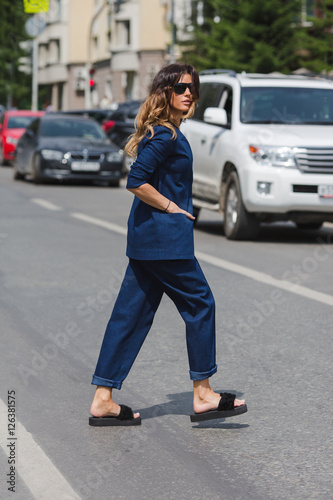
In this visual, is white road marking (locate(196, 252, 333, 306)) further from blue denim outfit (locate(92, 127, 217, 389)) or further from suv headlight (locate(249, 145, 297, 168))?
blue denim outfit (locate(92, 127, 217, 389))

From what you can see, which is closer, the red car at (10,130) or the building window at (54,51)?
the red car at (10,130)

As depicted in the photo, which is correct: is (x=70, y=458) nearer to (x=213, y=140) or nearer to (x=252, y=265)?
(x=252, y=265)

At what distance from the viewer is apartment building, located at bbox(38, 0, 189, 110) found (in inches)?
2554

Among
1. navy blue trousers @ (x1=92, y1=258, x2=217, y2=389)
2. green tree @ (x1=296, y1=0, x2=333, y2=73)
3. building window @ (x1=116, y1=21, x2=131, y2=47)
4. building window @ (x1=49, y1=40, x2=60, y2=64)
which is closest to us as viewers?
navy blue trousers @ (x1=92, y1=258, x2=217, y2=389)

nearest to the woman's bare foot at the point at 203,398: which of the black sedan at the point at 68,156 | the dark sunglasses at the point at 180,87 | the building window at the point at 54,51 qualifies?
the dark sunglasses at the point at 180,87

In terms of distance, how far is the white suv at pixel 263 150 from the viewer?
12.8 meters

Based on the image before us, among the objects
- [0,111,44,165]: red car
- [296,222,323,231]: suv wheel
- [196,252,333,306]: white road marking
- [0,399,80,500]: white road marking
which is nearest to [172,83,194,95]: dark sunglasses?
[0,399,80,500]: white road marking

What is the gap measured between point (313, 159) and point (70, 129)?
12.1 m

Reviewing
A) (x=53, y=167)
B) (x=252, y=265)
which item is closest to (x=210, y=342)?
(x=252, y=265)

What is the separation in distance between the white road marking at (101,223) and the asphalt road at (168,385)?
2.42 m

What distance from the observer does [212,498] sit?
416cm

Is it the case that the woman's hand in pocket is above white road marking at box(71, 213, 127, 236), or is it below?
above

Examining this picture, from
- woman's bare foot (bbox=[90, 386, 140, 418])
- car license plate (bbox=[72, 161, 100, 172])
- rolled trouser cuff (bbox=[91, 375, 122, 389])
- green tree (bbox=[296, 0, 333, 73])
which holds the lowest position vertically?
car license plate (bbox=[72, 161, 100, 172])

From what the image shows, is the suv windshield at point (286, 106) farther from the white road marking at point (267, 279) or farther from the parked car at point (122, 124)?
the parked car at point (122, 124)
